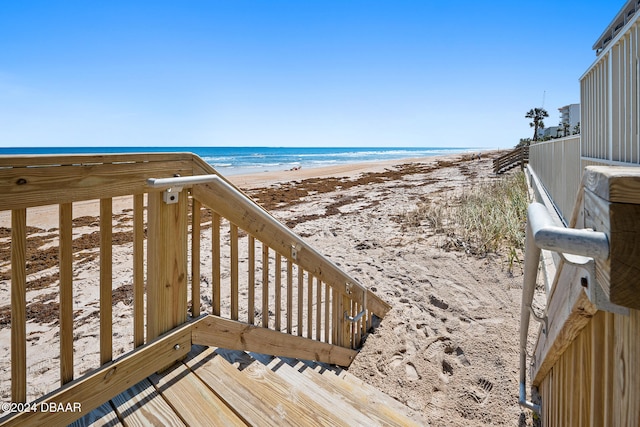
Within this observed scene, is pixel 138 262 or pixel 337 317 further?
pixel 337 317

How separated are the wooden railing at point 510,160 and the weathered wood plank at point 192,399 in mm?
21758

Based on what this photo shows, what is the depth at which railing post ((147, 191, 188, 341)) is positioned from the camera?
1.86 m

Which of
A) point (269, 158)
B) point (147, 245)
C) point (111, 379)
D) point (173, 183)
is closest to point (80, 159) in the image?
point (173, 183)

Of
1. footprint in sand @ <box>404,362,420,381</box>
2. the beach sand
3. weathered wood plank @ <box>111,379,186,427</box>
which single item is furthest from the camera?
footprint in sand @ <box>404,362,420,381</box>

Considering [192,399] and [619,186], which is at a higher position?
[619,186]

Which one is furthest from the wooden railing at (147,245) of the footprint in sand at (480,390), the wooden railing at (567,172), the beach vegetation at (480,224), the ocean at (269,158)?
the ocean at (269,158)

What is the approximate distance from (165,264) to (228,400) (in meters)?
0.76

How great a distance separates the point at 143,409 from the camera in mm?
1692

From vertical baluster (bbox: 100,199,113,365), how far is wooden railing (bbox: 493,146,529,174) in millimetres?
22003

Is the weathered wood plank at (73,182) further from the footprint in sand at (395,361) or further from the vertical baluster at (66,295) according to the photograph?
the footprint in sand at (395,361)

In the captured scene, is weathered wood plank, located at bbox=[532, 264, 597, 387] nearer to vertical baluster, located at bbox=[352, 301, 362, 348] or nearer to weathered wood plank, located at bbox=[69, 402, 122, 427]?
weathered wood plank, located at bbox=[69, 402, 122, 427]

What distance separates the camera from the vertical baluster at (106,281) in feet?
5.47

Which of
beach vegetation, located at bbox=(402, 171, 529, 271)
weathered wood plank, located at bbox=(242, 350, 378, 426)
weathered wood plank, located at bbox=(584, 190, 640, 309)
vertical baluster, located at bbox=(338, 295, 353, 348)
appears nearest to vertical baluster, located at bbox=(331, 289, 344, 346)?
vertical baluster, located at bbox=(338, 295, 353, 348)

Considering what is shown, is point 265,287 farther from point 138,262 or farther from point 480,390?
point 480,390
